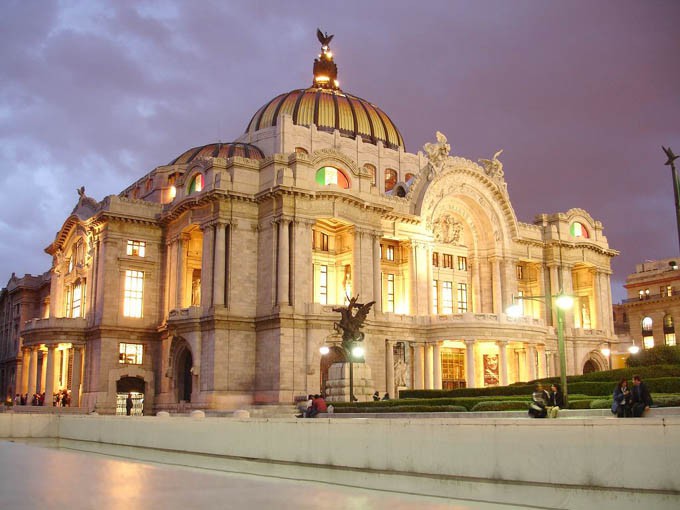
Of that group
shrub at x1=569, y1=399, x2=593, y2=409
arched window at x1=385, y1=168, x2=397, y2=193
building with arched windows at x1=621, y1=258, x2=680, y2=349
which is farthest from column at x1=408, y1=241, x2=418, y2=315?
building with arched windows at x1=621, y1=258, x2=680, y2=349

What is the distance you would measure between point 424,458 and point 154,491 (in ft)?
18.5

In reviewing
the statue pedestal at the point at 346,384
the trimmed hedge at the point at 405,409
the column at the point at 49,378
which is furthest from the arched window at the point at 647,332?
the trimmed hedge at the point at 405,409

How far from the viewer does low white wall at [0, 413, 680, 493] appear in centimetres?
1271

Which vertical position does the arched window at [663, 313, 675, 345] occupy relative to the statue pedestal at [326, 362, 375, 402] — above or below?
above

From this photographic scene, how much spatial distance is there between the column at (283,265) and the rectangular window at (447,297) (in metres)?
17.0

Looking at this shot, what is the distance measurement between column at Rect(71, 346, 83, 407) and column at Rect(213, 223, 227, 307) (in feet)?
42.4

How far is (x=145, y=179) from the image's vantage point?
65.9m

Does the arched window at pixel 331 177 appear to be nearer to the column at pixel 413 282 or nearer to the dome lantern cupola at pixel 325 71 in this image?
the column at pixel 413 282

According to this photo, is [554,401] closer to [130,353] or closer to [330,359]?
[330,359]

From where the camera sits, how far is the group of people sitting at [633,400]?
18922 millimetres

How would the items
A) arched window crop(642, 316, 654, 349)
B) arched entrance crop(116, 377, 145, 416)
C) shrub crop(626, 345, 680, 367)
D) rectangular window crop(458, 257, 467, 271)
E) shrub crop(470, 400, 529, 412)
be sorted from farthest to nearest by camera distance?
1. arched window crop(642, 316, 654, 349)
2. rectangular window crop(458, 257, 467, 271)
3. arched entrance crop(116, 377, 145, 416)
4. shrub crop(626, 345, 680, 367)
5. shrub crop(470, 400, 529, 412)

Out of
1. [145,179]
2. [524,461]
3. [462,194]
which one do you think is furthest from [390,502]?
[145,179]

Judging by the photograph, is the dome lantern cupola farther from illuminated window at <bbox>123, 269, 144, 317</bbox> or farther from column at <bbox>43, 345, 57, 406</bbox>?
column at <bbox>43, 345, 57, 406</bbox>

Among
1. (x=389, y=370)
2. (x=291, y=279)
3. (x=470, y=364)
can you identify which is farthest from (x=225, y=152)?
(x=470, y=364)
